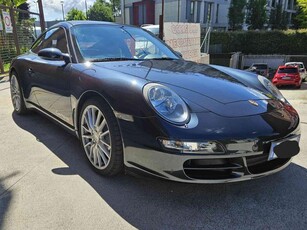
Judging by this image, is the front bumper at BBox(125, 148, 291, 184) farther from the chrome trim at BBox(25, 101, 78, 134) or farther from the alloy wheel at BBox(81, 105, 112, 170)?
the chrome trim at BBox(25, 101, 78, 134)

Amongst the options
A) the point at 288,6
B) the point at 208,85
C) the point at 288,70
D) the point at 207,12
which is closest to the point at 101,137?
the point at 208,85

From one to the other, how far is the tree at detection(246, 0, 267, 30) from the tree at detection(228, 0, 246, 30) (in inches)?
62.4

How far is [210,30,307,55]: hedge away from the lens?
2983 centimetres

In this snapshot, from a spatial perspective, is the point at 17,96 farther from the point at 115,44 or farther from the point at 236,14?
the point at 236,14

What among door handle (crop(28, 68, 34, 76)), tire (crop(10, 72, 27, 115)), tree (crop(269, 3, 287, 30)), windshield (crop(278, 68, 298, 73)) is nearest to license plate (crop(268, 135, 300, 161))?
door handle (crop(28, 68, 34, 76))

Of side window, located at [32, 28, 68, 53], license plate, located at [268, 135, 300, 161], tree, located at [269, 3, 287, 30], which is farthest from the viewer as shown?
tree, located at [269, 3, 287, 30]

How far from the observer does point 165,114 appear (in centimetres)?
203

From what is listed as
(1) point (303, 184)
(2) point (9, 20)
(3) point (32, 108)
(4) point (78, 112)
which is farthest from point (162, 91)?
(2) point (9, 20)

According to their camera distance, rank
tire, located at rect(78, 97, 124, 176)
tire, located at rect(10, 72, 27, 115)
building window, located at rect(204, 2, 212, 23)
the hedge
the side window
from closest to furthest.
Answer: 1. tire, located at rect(78, 97, 124, 176)
2. the side window
3. tire, located at rect(10, 72, 27, 115)
4. the hedge
5. building window, located at rect(204, 2, 212, 23)

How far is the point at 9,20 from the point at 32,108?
690cm

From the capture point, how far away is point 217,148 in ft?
6.35

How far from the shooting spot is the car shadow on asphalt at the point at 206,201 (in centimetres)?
195

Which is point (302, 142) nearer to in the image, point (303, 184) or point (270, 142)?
point (303, 184)

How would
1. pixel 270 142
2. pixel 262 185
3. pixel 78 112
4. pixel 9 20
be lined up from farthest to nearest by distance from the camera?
1. pixel 9 20
2. pixel 78 112
3. pixel 262 185
4. pixel 270 142
